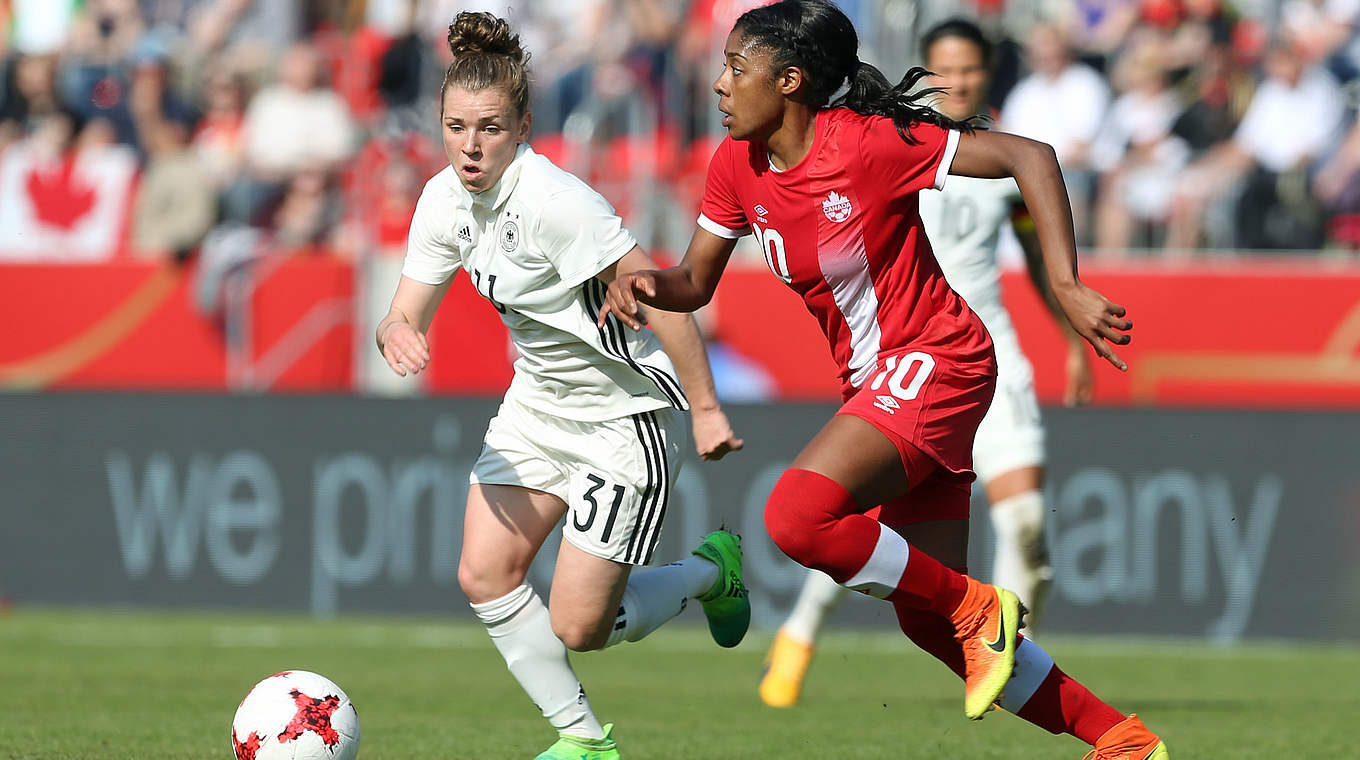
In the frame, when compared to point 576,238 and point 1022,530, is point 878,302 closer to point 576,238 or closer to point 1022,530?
point 576,238

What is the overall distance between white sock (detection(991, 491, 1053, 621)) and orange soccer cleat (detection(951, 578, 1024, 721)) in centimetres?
255

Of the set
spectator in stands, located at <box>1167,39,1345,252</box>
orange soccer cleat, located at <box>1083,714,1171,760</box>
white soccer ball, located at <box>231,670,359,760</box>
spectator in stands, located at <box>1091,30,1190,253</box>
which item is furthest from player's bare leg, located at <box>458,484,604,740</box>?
spectator in stands, located at <box>1167,39,1345,252</box>

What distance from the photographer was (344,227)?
13367mm

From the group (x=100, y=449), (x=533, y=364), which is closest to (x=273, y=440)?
(x=100, y=449)

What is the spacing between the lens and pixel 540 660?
5.64 metres

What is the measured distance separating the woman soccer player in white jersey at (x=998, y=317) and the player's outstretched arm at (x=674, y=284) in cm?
244

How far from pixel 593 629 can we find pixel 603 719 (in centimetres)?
188

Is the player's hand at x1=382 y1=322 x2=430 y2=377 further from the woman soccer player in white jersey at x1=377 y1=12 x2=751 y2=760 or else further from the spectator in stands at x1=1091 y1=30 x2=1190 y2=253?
the spectator in stands at x1=1091 y1=30 x2=1190 y2=253

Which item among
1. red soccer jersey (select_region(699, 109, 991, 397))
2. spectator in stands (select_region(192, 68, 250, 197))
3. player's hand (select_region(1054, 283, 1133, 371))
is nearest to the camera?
player's hand (select_region(1054, 283, 1133, 371))

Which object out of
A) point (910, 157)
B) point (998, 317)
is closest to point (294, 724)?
point (910, 157)

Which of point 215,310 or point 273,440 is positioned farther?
point 215,310

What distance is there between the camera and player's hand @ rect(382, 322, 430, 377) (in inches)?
201

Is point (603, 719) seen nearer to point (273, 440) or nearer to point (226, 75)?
point (273, 440)

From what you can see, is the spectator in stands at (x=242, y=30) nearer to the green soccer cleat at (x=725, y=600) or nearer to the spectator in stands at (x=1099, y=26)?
the spectator in stands at (x=1099, y=26)
